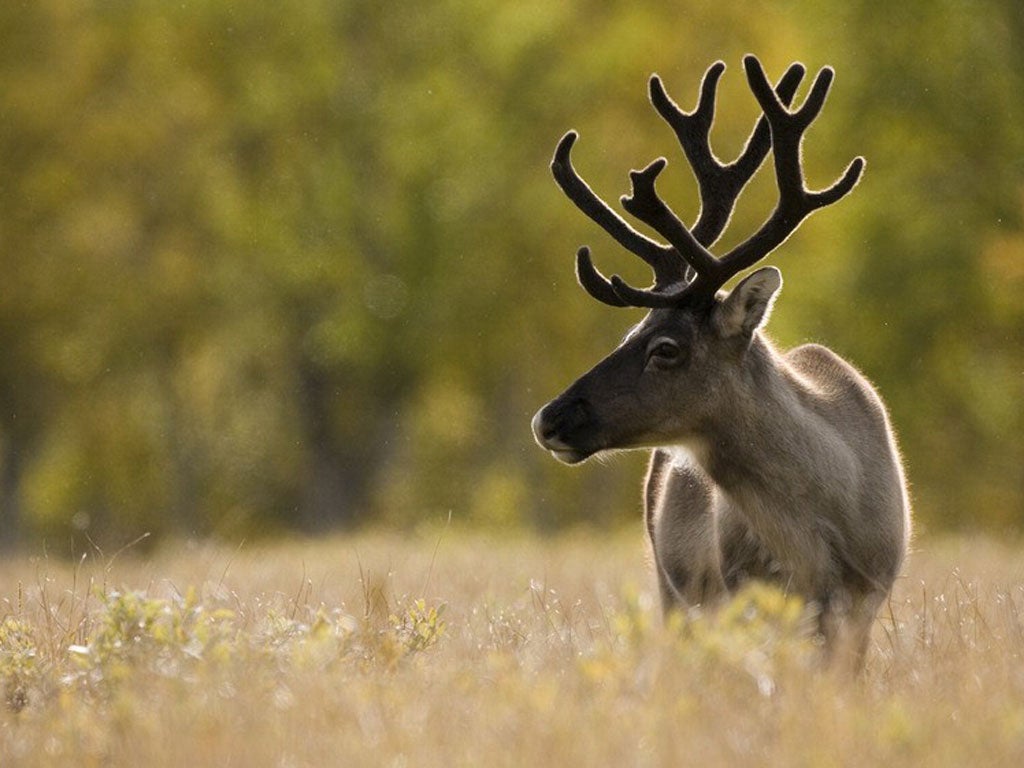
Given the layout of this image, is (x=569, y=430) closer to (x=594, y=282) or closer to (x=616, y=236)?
(x=594, y=282)

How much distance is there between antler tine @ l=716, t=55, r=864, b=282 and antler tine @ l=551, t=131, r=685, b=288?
402 millimetres

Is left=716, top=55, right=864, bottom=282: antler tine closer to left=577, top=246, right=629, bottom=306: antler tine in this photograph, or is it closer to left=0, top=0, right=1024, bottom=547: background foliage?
left=577, top=246, right=629, bottom=306: antler tine

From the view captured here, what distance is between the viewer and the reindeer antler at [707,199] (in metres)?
6.96

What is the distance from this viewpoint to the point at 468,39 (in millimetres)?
25062

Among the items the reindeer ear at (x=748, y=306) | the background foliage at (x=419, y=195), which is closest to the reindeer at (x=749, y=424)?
the reindeer ear at (x=748, y=306)

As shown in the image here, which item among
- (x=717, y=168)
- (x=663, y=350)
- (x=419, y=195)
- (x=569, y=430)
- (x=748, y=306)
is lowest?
(x=419, y=195)

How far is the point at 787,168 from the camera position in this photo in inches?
280

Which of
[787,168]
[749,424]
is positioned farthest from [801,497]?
[787,168]

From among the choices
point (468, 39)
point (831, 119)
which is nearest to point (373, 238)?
point (468, 39)

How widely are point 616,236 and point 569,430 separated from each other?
1.04 meters

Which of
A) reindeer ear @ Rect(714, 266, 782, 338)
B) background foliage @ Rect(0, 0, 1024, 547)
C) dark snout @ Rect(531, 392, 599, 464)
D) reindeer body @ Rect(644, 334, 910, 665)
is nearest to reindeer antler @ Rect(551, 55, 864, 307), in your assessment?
reindeer ear @ Rect(714, 266, 782, 338)

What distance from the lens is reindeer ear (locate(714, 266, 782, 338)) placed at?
6.83 metres

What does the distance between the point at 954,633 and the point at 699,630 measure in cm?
→ 163

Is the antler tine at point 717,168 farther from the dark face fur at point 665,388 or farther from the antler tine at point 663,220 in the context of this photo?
the dark face fur at point 665,388
